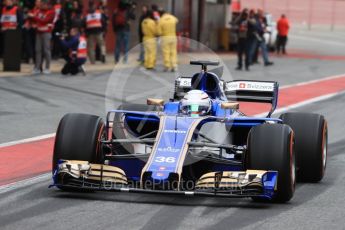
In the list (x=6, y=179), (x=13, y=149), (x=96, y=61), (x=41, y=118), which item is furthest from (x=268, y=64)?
(x=6, y=179)

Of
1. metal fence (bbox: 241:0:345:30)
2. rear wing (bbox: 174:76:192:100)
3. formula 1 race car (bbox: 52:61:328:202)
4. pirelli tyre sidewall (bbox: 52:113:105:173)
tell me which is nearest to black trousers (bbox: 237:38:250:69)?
rear wing (bbox: 174:76:192:100)

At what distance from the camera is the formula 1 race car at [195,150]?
9492 mm

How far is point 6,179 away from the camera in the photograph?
11062 millimetres

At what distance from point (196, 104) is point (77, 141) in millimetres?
1321

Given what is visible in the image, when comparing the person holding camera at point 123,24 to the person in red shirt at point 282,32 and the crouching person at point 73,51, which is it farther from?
the person in red shirt at point 282,32

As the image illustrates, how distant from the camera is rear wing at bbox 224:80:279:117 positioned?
12.3 m

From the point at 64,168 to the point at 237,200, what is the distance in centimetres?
166

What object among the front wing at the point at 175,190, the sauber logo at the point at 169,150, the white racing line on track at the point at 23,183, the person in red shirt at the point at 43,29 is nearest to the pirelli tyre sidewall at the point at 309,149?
the front wing at the point at 175,190

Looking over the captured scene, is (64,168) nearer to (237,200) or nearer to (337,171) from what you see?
(237,200)

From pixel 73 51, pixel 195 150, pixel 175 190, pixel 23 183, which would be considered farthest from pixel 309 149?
pixel 73 51

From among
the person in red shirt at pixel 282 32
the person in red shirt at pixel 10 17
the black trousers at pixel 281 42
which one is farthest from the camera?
the black trousers at pixel 281 42

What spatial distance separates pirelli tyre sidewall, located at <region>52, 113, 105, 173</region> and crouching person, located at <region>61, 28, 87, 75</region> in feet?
49.0

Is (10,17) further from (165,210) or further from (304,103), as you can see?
(165,210)

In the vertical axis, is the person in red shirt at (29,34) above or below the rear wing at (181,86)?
below
